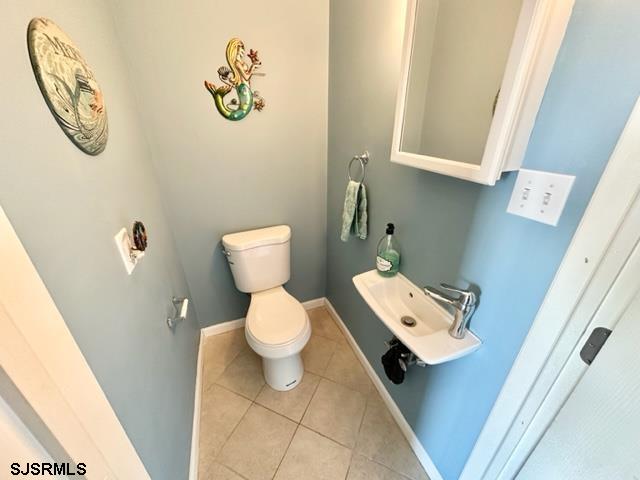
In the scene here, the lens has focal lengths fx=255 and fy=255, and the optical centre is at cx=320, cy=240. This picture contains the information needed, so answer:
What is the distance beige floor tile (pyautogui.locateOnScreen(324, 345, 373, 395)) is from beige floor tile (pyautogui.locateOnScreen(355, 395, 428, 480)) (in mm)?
137

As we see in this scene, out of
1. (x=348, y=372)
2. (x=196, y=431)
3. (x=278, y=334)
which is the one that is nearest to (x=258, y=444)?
(x=196, y=431)

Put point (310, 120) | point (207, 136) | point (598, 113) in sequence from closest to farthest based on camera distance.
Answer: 1. point (598, 113)
2. point (207, 136)
3. point (310, 120)

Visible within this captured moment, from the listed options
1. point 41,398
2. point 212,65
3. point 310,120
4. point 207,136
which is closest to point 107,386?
point 41,398

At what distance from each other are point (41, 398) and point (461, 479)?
1306mm

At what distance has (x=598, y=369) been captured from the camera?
0.56 metres

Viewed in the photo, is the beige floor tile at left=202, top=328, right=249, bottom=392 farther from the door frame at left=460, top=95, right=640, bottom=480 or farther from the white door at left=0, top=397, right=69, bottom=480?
the door frame at left=460, top=95, right=640, bottom=480

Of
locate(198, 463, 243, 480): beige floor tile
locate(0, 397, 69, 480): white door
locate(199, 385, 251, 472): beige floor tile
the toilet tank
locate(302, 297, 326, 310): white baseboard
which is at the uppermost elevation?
locate(0, 397, 69, 480): white door

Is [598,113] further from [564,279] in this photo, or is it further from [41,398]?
[41,398]

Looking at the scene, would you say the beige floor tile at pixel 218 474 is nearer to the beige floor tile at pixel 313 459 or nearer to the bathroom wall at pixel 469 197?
the beige floor tile at pixel 313 459

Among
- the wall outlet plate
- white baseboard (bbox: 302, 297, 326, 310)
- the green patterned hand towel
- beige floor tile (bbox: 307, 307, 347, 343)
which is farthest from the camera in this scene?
white baseboard (bbox: 302, 297, 326, 310)

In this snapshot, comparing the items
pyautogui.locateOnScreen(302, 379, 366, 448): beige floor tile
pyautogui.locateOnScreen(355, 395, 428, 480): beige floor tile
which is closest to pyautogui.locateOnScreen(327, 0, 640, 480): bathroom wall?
pyautogui.locateOnScreen(355, 395, 428, 480): beige floor tile

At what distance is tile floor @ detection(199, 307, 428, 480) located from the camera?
1.19 meters

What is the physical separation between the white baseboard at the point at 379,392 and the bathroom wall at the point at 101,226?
0.13 m

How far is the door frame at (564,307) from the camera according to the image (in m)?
0.47
